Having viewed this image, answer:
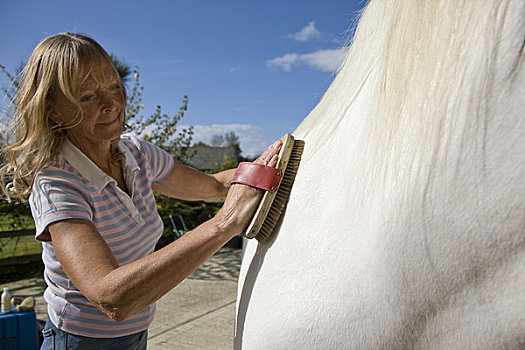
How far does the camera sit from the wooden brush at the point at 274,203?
2.48 ft

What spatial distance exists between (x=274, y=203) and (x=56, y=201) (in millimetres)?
727

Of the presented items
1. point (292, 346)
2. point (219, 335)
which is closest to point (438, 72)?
point (292, 346)

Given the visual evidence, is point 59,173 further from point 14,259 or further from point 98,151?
point 14,259

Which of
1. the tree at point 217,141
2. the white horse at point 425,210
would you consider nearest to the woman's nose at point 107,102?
the white horse at point 425,210

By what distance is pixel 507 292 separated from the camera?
515 mm


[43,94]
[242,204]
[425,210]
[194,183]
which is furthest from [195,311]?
[425,210]

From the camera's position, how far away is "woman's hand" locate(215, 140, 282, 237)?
794 mm

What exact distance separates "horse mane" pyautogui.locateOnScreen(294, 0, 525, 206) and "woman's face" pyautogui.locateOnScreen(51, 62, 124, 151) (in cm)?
96

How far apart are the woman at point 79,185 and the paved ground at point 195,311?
219 centimetres

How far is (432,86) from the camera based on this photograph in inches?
21.9

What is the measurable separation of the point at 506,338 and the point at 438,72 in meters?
0.33

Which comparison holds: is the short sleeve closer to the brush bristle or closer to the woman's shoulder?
the woman's shoulder

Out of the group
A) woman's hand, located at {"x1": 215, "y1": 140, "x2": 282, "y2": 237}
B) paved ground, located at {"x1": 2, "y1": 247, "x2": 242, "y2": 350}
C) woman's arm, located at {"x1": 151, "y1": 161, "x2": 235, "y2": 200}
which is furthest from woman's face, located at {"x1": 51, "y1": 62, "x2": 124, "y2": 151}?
paved ground, located at {"x1": 2, "y1": 247, "x2": 242, "y2": 350}

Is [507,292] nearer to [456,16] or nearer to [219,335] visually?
[456,16]
